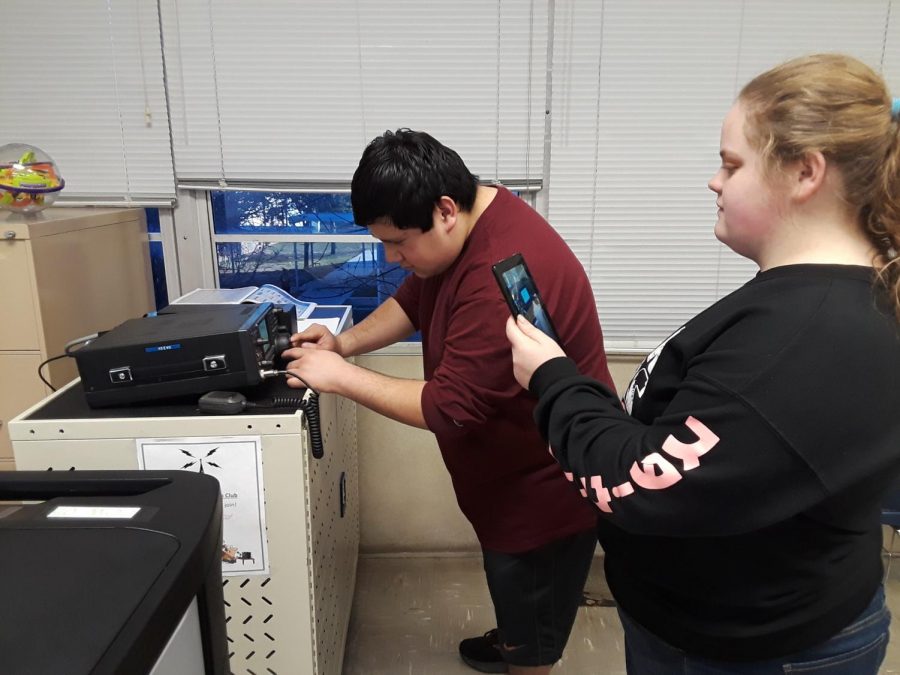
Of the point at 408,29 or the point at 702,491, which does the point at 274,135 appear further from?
the point at 702,491

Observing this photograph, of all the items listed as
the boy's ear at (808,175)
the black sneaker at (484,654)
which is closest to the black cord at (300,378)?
the boy's ear at (808,175)

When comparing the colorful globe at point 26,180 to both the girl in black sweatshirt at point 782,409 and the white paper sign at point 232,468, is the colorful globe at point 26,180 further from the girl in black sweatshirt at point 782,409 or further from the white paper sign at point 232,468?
the girl in black sweatshirt at point 782,409

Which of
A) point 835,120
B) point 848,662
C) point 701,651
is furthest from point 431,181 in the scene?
point 848,662

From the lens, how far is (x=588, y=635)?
185 cm

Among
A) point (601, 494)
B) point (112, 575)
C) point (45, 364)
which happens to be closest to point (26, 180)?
point (45, 364)

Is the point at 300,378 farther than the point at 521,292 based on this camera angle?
Yes

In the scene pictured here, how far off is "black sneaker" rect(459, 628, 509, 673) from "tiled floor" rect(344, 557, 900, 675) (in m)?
0.03

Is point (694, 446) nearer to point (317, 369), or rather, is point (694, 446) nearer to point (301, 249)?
point (317, 369)

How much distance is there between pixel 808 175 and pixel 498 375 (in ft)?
1.79

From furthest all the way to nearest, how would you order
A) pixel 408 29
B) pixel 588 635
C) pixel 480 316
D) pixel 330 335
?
pixel 588 635 < pixel 408 29 < pixel 330 335 < pixel 480 316

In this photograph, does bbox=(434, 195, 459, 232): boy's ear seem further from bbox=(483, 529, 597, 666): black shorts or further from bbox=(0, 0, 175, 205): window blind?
bbox=(0, 0, 175, 205): window blind

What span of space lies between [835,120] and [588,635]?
5.35 ft

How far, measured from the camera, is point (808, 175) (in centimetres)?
67

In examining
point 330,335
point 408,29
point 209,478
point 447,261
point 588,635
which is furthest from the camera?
point 588,635
